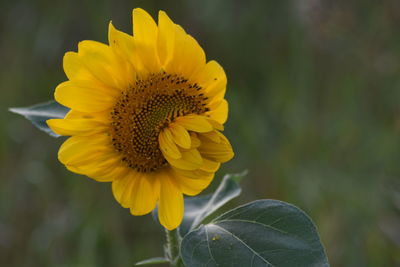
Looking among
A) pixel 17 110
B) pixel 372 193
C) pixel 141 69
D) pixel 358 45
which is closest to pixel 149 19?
pixel 141 69

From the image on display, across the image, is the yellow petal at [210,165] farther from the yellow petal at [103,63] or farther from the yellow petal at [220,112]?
the yellow petal at [103,63]

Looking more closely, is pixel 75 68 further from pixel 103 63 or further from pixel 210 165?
pixel 210 165

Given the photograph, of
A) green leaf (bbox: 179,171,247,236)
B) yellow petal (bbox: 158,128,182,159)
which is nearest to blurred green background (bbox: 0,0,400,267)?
green leaf (bbox: 179,171,247,236)

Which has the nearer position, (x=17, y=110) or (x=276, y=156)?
(x=17, y=110)

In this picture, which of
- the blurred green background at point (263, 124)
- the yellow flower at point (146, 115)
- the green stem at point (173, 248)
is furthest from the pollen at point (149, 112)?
the blurred green background at point (263, 124)

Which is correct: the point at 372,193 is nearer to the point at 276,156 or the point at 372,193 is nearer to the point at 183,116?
the point at 276,156

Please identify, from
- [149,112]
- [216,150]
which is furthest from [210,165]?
[149,112]
